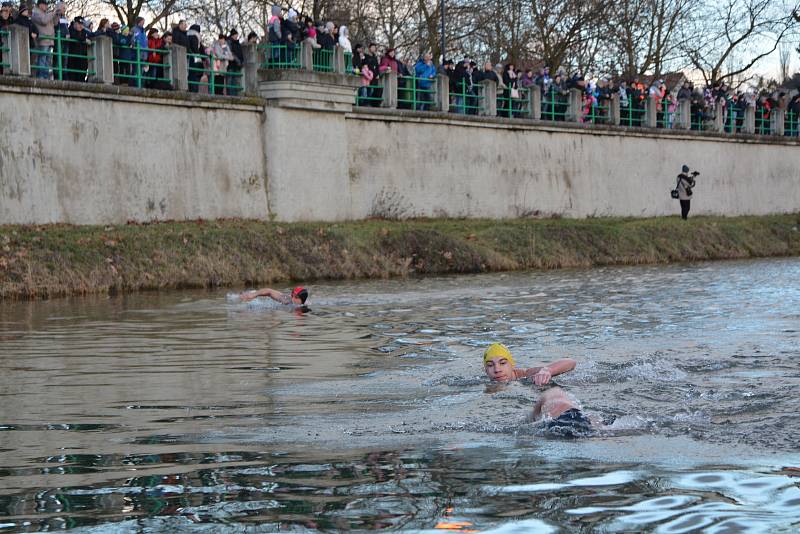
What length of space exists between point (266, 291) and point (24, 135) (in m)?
8.98

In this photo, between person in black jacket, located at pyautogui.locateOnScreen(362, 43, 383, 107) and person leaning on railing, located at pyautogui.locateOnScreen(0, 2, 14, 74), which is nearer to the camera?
person leaning on railing, located at pyautogui.locateOnScreen(0, 2, 14, 74)

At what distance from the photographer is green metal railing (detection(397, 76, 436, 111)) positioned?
3969 centimetres

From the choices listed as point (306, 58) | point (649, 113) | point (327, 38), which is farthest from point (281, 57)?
point (649, 113)

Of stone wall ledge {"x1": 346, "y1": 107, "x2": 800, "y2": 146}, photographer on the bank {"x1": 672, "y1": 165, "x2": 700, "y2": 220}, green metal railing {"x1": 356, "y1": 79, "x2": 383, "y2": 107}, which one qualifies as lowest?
photographer on the bank {"x1": 672, "y1": 165, "x2": 700, "y2": 220}

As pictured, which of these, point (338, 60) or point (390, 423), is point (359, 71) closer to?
point (338, 60)

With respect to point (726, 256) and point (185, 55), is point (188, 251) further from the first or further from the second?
point (726, 256)

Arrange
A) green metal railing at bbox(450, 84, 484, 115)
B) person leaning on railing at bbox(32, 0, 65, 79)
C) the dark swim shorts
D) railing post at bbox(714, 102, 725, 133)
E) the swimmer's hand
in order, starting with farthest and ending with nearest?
1. railing post at bbox(714, 102, 725, 133)
2. green metal railing at bbox(450, 84, 484, 115)
3. person leaning on railing at bbox(32, 0, 65, 79)
4. the swimmer's hand
5. the dark swim shorts

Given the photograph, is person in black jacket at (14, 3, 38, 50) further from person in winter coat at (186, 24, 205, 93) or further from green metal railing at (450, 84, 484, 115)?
green metal railing at (450, 84, 484, 115)

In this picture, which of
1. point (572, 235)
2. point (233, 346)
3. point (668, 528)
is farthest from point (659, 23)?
point (668, 528)

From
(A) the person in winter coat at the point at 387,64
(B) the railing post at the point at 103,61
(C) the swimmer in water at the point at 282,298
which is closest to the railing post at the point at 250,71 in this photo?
(B) the railing post at the point at 103,61

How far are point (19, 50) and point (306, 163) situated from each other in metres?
9.82

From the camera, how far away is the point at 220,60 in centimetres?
3394

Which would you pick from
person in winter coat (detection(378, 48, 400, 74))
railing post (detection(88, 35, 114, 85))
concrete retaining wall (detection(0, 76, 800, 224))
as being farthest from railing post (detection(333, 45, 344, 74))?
railing post (detection(88, 35, 114, 85))

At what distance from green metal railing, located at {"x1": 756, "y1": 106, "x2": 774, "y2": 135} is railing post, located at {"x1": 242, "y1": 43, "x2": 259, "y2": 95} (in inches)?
1175
